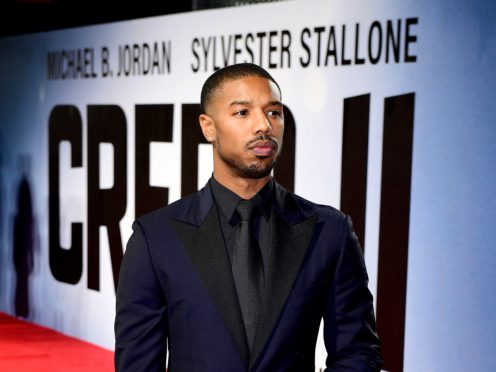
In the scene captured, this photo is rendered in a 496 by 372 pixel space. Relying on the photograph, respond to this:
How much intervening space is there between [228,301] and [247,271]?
88 millimetres

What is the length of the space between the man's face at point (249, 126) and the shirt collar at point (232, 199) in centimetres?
5

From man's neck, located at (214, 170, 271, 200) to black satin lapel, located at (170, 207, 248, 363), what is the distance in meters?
0.08

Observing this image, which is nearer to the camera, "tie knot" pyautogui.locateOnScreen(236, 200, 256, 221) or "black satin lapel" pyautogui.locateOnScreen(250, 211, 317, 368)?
"black satin lapel" pyautogui.locateOnScreen(250, 211, 317, 368)

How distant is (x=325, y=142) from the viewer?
3.86 metres

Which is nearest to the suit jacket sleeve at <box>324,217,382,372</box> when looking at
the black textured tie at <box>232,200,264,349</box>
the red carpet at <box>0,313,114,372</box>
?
the black textured tie at <box>232,200,264,349</box>

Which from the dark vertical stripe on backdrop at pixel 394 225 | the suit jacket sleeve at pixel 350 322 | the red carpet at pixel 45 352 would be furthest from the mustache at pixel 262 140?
the red carpet at pixel 45 352

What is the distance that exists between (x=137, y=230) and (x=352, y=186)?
209 centimetres

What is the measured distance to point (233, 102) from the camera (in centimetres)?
179

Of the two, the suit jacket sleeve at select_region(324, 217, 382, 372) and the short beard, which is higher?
the short beard

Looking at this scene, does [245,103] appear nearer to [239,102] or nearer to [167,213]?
[239,102]

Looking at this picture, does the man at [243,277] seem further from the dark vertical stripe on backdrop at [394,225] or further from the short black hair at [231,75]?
the dark vertical stripe on backdrop at [394,225]

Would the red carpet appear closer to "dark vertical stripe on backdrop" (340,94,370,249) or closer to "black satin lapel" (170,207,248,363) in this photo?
"dark vertical stripe on backdrop" (340,94,370,249)

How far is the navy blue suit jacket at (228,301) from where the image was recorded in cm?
172

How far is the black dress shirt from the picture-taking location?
1.84m
